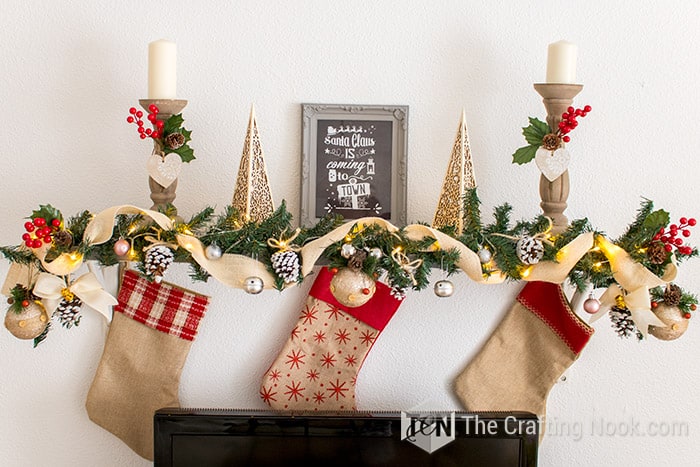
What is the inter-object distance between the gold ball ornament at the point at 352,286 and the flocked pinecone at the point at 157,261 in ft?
0.94

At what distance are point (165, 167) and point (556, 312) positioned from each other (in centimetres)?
82

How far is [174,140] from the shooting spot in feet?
4.51

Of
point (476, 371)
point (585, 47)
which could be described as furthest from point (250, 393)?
point (585, 47)

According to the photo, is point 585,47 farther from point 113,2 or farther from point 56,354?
point 56,354

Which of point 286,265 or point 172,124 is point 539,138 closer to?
point 286,265

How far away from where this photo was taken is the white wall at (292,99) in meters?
1.54

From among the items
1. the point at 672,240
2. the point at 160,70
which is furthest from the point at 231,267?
the point at 672,240

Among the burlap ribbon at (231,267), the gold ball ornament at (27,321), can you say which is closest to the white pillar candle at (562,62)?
the burlap ribbon at (231,267)

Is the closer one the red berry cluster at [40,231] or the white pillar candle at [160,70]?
the red berry cluster at [40,231]

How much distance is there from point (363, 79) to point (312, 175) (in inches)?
8.6

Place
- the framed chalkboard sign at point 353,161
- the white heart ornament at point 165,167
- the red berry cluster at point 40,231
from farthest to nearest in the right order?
1. the framed chalkboard sign at point 353,161
2. the white heart ornament at point 165,167
3. the red berry cluster at point 40,231

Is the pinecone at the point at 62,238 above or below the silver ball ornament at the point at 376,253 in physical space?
above

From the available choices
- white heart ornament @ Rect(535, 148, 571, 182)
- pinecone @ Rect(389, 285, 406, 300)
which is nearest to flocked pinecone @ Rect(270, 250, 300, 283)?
pinecone @ Rect(389, 285, 406, 300)

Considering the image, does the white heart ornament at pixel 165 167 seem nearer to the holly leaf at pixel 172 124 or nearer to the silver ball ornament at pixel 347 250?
the holly leaf at pixel 172 124
